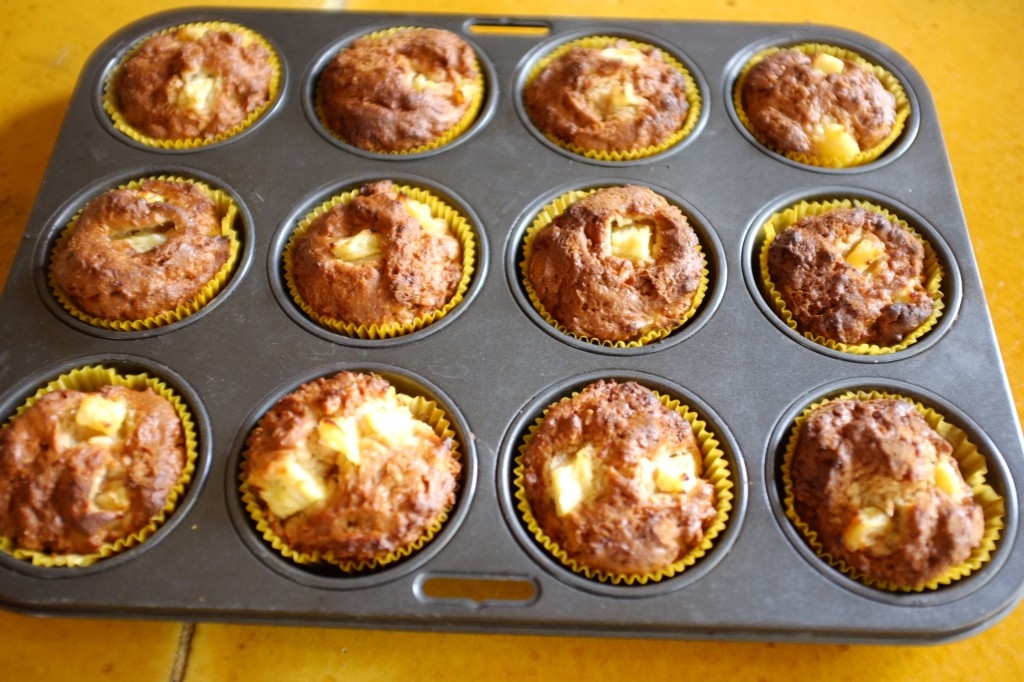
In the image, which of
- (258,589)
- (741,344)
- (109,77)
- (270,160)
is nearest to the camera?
(258,589)

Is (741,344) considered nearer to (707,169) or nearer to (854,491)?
(854,491)

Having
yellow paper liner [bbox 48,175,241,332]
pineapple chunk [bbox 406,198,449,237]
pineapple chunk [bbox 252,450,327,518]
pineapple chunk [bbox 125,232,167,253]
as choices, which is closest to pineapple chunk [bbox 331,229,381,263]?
pineapple chunk [bbox 406,198,449,237]

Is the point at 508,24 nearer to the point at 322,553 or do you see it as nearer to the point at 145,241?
the point at 145,241

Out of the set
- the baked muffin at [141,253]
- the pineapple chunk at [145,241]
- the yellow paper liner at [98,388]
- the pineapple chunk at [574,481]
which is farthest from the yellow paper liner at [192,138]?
the pineapple chunk at [574,481]

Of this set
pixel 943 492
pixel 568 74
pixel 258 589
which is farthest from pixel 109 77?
pixel 943 492

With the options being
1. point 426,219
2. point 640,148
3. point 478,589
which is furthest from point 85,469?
point 640,148

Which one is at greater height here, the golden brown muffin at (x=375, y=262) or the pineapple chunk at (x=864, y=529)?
the golden brown muffin at (x=375, y=262)

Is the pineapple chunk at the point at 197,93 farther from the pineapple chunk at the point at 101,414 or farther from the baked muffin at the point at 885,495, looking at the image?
the baked muffin at the point at 885,495
